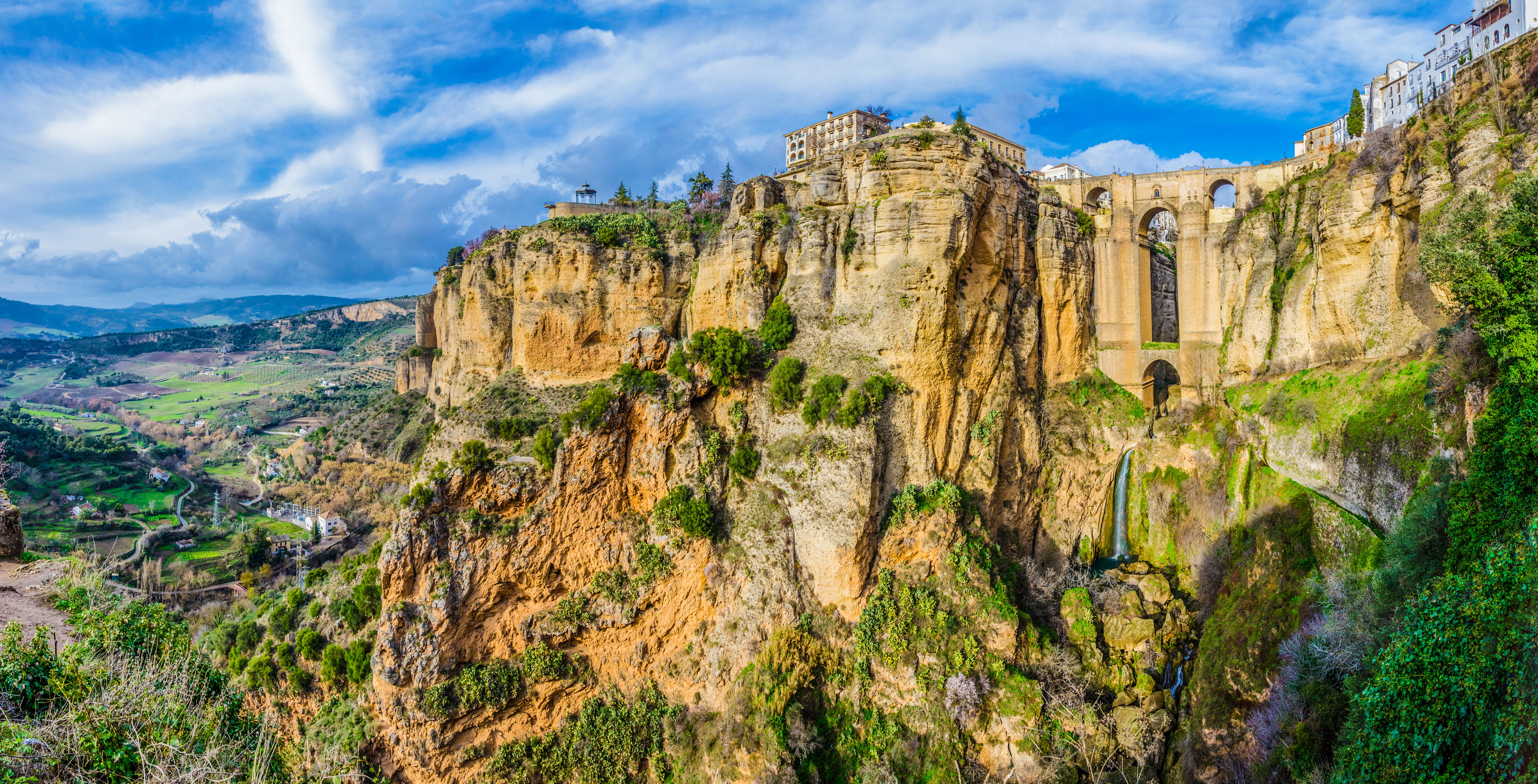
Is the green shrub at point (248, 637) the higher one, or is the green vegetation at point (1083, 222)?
the green vegetation at point (1083, 222)

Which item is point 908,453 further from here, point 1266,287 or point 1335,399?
point 1266,287

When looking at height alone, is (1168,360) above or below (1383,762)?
above

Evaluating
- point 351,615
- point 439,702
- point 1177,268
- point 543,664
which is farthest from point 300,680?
point 1177,268

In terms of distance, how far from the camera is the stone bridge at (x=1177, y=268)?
3306cm

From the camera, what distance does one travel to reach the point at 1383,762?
44.1 feet

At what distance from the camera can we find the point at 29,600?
15.6 m

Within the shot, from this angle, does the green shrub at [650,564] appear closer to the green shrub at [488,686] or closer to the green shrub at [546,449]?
the green shrub at [546,449]

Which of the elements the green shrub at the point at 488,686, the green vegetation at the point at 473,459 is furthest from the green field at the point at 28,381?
the green shrub at the point at 488,686

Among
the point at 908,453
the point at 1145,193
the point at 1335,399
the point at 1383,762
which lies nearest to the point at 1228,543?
the point at 1335,399

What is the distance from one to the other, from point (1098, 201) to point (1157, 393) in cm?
1244

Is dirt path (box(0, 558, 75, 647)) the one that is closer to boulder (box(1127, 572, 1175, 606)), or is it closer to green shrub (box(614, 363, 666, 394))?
green shrub (box(614, 363, 666, 394))

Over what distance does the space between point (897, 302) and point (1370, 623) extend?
16634 mm

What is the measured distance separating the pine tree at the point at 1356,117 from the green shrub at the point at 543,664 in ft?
134

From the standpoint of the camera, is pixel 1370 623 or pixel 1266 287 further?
pixel 1266 287
